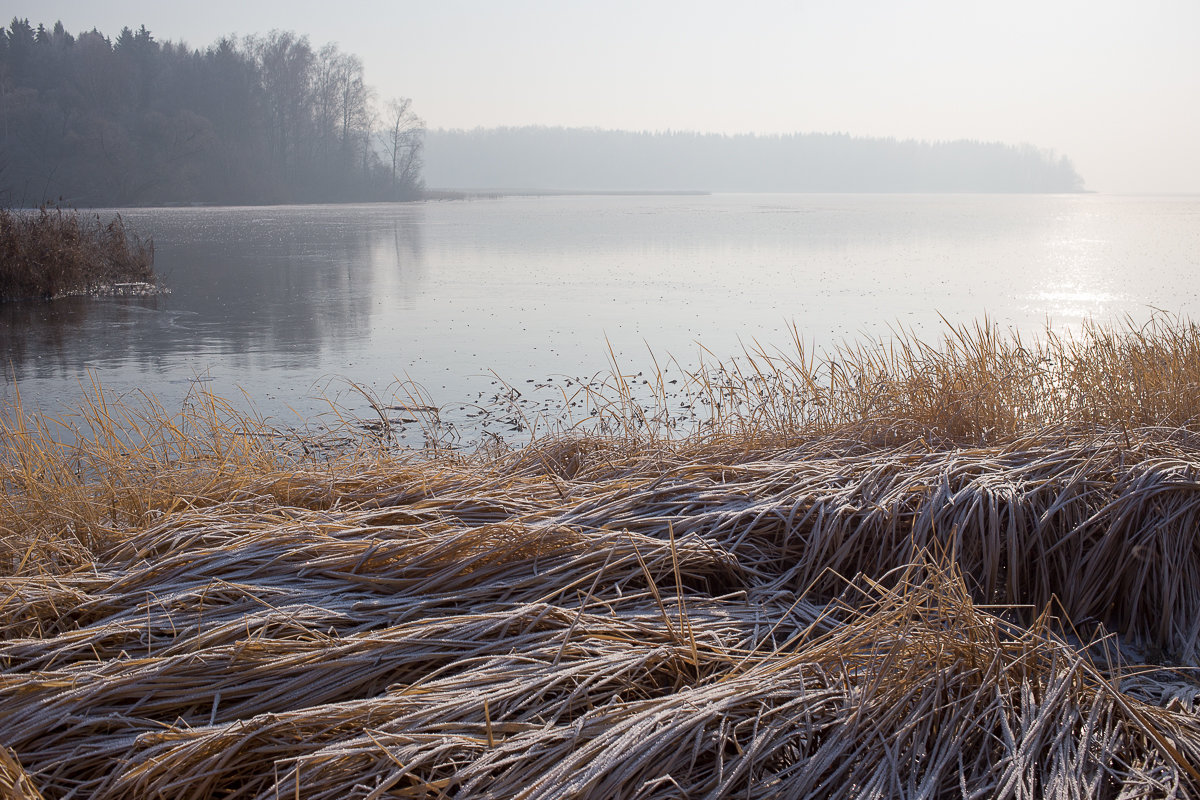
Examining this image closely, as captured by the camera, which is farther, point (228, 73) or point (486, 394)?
point (228, 73)

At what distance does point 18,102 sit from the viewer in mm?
54094

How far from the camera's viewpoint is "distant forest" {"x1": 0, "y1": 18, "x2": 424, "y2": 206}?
174ft

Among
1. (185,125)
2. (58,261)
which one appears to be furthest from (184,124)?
(58,261)

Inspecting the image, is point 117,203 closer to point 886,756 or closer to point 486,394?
point 486,394

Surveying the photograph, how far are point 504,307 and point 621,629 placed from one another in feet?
37.0

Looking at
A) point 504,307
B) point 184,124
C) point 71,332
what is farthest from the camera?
point 184,124

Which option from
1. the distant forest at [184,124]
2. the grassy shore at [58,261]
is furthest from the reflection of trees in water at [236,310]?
the distant forest at [184,124]

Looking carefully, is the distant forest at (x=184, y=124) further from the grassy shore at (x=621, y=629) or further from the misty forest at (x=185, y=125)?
the grassy shore at (x=621, y=629)

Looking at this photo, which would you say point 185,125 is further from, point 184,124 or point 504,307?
point 504,307

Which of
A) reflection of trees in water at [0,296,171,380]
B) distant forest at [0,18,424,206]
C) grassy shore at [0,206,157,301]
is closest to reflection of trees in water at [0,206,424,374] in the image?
reflection of trees in water at [0,296,171,380]

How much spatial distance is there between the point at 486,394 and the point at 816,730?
6.18 metres

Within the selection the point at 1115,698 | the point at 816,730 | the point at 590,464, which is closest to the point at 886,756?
the point at 816,730

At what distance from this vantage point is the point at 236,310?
13.2 meters

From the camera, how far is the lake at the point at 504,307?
8500 millimetres
